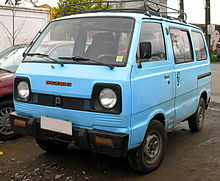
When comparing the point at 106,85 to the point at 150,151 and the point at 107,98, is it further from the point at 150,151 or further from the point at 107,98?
the point at 150,151

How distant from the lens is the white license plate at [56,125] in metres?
3.11

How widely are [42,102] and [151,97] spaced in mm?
1330

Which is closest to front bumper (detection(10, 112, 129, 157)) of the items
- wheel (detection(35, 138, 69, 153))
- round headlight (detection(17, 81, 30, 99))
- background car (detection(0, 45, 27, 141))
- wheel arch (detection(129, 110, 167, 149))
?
wheel arch (detection(129, 110, 167, 149))

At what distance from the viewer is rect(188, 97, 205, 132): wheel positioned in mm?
5152

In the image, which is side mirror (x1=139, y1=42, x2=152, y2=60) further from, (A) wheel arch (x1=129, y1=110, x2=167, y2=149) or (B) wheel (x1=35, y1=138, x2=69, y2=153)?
(B) wheel (x1=35, y1=138, x2=69, y2=153)

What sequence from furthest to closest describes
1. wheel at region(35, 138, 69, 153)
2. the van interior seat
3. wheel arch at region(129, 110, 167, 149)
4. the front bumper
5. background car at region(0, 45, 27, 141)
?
background car at region(0, 45, 27, 141) → wheel at region(35, 138, 69, 153) → the van interior seat → wheel arch at region(129, 110, 167, 149) → the front bumper

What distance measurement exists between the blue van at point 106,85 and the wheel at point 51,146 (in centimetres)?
2

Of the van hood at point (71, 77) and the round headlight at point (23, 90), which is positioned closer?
the van hood at point (71, 77)

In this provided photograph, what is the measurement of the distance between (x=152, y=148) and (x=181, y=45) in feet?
5.88

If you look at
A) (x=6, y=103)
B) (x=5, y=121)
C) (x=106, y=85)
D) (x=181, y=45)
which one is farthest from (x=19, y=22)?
(x=106, y=85)

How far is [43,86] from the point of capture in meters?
3.29

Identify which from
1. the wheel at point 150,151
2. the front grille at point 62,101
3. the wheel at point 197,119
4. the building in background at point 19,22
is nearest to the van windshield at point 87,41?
the front grille at point 62,101

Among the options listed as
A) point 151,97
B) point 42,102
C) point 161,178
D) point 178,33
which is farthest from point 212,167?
point 42,102

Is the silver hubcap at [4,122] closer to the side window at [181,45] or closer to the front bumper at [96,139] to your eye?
the front bumper at [96,139]
